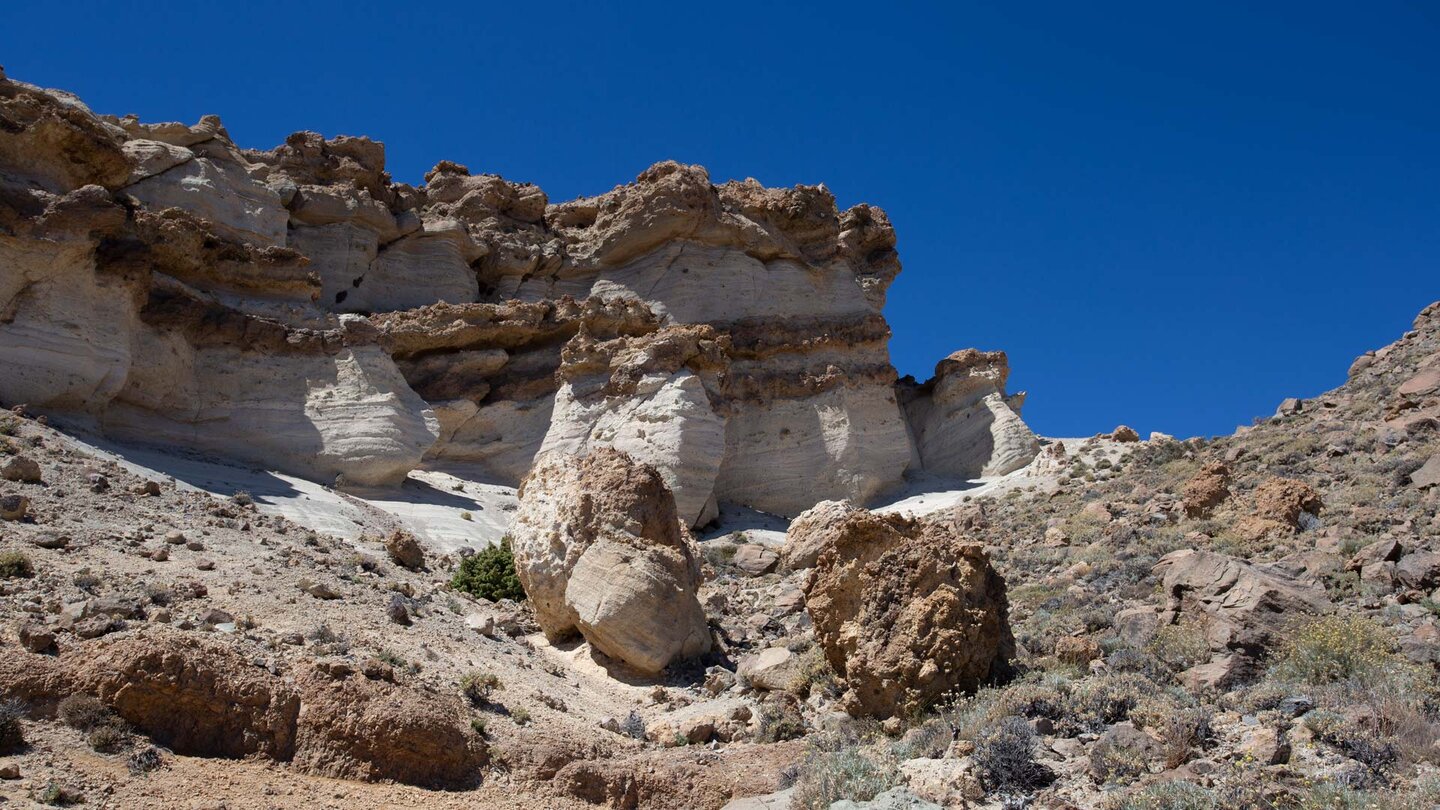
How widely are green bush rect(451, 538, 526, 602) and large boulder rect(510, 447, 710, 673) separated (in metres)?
1.18

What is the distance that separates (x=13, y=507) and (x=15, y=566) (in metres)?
3.37

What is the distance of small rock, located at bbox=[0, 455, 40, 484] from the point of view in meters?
16.5

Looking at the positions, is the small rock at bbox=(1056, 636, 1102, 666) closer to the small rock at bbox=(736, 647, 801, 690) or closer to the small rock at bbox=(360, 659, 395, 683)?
the small rock at bbox=(736, 647, 801, 690)

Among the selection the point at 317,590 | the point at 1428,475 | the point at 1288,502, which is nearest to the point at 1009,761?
the point at 1288,502

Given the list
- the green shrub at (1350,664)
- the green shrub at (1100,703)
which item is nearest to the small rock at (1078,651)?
the green shrub at (1100,703)

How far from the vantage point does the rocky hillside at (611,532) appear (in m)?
9.18

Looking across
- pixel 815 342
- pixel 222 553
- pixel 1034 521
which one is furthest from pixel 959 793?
pixel 815 342

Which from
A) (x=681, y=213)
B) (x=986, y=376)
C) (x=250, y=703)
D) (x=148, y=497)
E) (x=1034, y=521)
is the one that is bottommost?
(x=250, y=703)

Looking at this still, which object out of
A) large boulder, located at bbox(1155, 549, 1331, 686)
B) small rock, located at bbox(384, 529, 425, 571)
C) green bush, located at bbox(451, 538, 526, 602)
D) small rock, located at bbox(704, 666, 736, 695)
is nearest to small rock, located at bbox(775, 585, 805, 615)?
small rock, located at bbox(704, 666, 736, 695)

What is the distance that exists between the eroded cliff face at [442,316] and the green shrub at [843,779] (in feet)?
61.6

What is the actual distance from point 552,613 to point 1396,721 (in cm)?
1222

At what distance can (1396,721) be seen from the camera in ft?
25.2

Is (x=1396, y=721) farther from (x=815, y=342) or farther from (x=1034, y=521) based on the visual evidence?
(x=815, y=342)

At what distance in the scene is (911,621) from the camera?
36.5 feet
